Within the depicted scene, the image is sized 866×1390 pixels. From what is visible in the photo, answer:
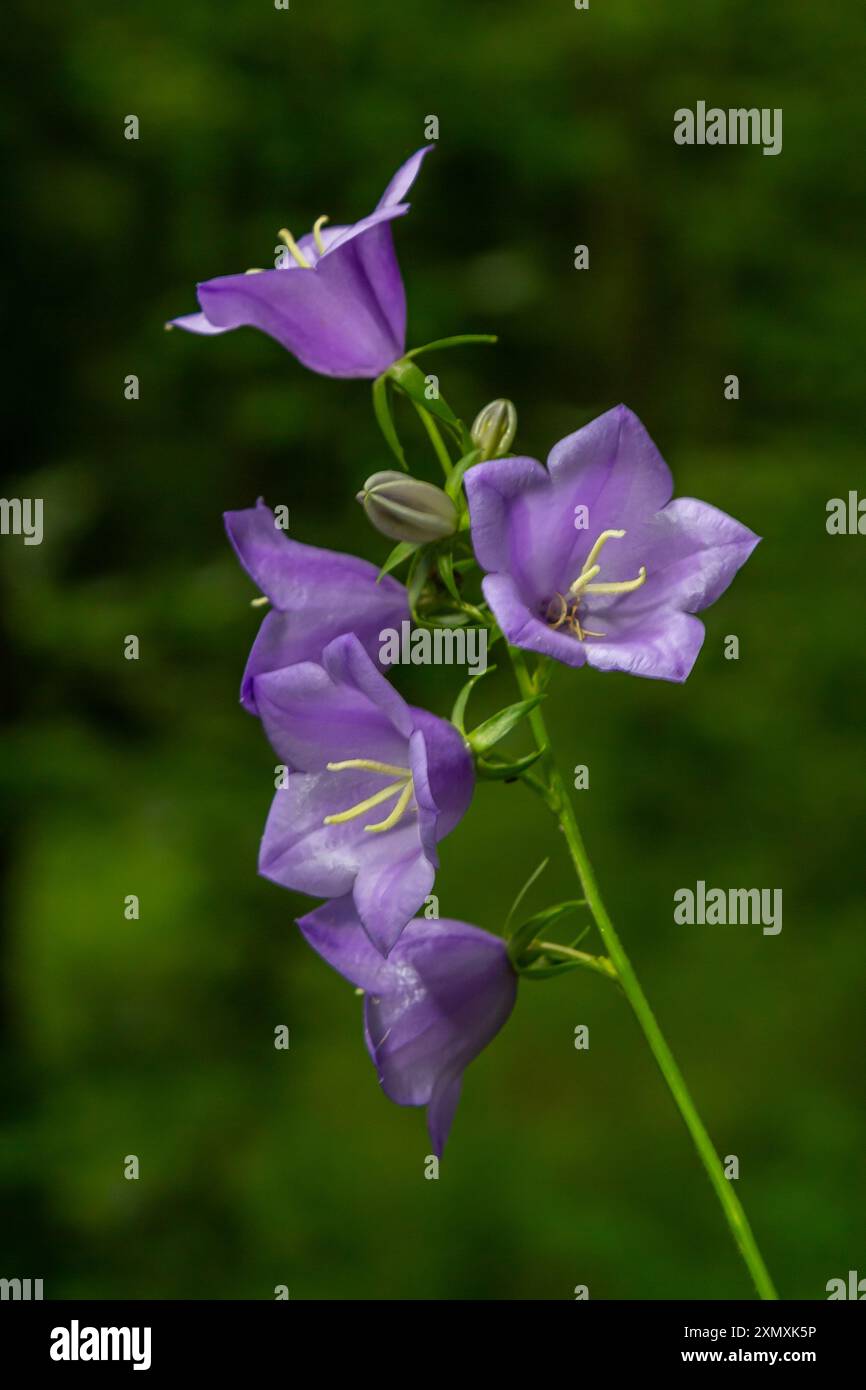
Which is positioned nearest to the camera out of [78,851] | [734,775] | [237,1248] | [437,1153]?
[437,1153]

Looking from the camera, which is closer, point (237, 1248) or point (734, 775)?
point (237, 1248)

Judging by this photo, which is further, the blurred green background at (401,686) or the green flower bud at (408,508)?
the blurred green background at (401,686)

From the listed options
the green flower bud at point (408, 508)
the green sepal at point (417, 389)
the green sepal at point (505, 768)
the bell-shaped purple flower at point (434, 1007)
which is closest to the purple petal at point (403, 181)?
the green sepal at point (417, 389)

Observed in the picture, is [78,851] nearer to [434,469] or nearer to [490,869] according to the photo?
[490,869]

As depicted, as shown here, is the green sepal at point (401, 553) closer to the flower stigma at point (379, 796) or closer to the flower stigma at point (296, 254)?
the flower stigma at point (379, 796)

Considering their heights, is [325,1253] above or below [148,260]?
below

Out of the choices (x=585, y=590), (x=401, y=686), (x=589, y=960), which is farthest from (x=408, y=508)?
(x=401, y=686)

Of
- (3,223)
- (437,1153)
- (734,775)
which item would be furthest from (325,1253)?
(3,223)

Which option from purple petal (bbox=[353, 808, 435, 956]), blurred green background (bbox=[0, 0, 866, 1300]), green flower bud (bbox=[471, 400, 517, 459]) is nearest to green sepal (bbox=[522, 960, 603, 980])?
purple petal (bbox=[353, 808, 435, 956])
